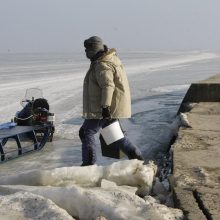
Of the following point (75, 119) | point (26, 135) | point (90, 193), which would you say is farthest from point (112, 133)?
point (75, 119)

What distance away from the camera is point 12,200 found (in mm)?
3945

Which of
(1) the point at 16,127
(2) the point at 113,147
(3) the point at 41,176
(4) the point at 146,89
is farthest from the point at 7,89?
(3) the point at 41,176

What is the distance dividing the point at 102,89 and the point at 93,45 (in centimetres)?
55

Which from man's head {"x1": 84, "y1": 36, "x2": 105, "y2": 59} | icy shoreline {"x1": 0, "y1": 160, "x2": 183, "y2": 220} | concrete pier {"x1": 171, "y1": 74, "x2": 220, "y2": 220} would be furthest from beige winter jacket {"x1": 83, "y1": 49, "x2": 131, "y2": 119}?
icy shoreline {"x1": 0, "y1": 160, "x2": 183, "y2": 220}

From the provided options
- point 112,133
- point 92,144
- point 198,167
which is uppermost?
point 112,133

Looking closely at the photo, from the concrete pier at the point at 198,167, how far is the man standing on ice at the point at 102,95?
74 centimetres

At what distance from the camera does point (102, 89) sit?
563 cm

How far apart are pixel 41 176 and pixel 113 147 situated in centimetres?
160

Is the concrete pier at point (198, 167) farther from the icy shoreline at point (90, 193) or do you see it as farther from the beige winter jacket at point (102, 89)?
the beige winter jacket at point (102, 89)

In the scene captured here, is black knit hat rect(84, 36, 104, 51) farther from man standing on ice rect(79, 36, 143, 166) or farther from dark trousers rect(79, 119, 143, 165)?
dark trousers rect(79, 119, 143, 165)

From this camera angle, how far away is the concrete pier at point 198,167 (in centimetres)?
386

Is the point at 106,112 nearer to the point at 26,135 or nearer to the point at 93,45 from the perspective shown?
the point at 93,45

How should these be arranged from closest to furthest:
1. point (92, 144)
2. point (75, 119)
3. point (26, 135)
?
point (92, 144) → point (26, 135) → point (75, 119)

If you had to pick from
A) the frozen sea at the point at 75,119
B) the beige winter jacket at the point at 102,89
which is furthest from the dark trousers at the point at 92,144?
the frozen sea at the point at 75,119
